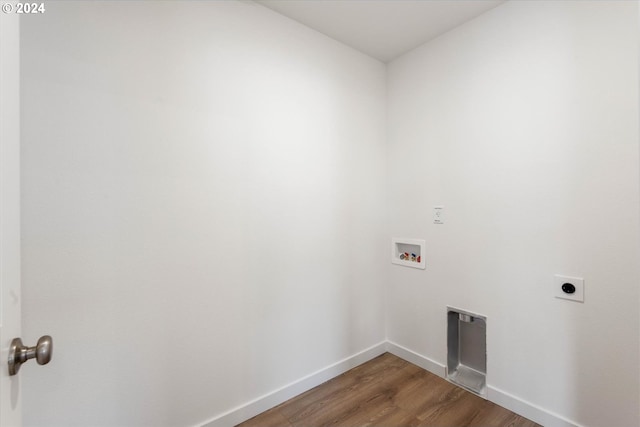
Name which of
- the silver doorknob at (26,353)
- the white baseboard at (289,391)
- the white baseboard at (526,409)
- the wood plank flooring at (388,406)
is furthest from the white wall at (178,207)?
the white baseboard at (526,409)

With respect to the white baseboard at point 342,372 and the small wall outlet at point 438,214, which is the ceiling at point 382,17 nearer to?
the small wall outlet at point 438,214

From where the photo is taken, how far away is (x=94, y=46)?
122 cm

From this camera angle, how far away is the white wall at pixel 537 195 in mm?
1365

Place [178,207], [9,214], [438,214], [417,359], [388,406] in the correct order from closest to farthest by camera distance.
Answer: [9,214] → [178,207] → [388,406] → [438,214] → [417,359]

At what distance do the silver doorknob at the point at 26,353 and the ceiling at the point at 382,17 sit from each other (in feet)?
6.49

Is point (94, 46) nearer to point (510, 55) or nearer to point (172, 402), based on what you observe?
point (172, 402)

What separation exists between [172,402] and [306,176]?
58.9 inches

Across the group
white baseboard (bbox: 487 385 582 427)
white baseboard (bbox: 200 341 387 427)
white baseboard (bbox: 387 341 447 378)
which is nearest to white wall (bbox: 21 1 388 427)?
white baseboard (bbox: 200 341 387 427)

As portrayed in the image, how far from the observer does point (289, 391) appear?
1831 millimetres

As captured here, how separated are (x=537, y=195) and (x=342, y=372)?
1.82 meters

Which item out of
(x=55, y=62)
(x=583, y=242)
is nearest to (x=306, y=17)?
(x=55, y=62)

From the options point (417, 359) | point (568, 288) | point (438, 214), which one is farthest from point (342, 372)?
point (568, 288)

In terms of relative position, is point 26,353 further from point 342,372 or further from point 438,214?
point 438,214

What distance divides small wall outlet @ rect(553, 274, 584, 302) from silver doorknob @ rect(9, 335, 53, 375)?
217cm
